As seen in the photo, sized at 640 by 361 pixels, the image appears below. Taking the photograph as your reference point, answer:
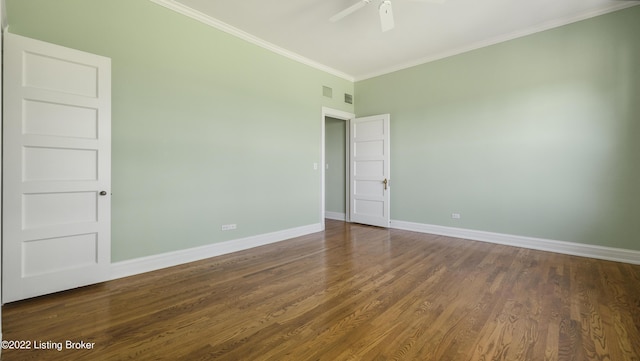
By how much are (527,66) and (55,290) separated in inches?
248

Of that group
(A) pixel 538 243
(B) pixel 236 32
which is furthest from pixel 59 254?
(A) pixel 538 243

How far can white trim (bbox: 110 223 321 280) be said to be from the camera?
2.97 meters

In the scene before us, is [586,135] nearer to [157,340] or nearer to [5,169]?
[157,340]

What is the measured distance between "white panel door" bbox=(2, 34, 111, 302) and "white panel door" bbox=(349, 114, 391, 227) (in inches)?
169

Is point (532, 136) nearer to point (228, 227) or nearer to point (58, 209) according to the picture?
point (228, 227)

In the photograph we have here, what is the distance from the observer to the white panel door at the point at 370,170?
545 centimetres

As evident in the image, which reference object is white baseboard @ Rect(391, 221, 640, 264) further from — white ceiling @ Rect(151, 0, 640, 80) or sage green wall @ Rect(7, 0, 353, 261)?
white ceiling @ Rect(151, 0, 640, 80)

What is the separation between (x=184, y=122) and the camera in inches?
135

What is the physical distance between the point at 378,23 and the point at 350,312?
3605mm

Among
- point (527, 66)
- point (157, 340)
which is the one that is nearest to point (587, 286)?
point (527, 66)

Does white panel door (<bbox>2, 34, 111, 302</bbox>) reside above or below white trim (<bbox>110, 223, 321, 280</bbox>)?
above

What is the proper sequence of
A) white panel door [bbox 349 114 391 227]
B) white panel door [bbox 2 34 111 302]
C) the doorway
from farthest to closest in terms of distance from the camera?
the doorway
white panel door [bbox 349 114 391 227]
white panel door [bbox 2 34 111 302]

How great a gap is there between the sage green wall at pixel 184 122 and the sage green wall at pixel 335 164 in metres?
1.69

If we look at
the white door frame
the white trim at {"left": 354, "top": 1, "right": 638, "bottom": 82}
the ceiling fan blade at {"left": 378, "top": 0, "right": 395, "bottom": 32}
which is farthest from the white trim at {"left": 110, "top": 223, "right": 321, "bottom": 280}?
the white trim at {"left": 354, "top": 1, "right": 638, "bottom": 82}
